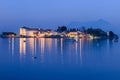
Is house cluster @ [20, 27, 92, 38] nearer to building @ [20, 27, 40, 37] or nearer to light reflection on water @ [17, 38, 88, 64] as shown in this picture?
building @ [20, 27, 40, 37]

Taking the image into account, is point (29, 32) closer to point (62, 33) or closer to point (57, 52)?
point (62, 33)

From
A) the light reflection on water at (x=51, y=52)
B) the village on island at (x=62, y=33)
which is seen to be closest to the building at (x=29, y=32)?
the village on island at (x=62, y=33)

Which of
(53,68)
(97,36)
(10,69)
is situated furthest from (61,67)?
(97,36)

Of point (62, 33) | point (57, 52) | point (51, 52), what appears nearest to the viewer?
point (51, 52)

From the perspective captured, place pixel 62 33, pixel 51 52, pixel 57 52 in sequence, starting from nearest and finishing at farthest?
pixel 51 52 → pixel 57 52 → pixel 62 33

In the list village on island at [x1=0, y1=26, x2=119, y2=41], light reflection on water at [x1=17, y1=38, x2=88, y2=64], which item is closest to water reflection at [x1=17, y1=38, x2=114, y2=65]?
light reflection on water at [x1=17, y1=38, x2=88, y2=64]

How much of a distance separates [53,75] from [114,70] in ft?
7.05

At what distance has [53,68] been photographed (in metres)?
11.5

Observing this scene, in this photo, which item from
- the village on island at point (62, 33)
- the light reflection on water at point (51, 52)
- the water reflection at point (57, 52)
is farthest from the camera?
the village on island at point (62, 33)

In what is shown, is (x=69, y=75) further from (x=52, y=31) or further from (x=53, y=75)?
(x=52, y=31)

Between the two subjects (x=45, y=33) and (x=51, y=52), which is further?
(x=45, y=33)

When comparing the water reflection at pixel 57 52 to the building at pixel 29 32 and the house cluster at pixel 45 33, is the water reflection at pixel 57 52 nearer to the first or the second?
the house cluster at pixel 45 33

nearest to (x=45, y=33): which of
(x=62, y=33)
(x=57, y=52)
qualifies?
(x=62, y=33)

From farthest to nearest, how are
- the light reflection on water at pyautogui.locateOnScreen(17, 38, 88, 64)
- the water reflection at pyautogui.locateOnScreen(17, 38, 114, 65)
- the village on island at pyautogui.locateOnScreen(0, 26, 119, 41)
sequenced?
the village on island at pyautogui.locateOnScreen(0, 26, 119, 41) → the light reflection on water at pyautogui.locateOnScreen(17, 38, 88, 64) → the water reflection at pyautogui.locateOnScreen(17, 38, 114, 65)
